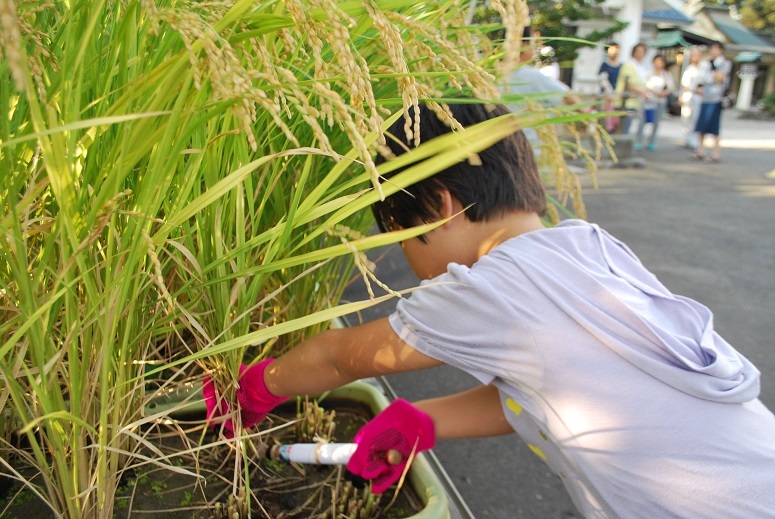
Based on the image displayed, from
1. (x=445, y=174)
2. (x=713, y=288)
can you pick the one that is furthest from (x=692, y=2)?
(x=445, y=174)

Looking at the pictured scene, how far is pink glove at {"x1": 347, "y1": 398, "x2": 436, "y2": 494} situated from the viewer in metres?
1.25

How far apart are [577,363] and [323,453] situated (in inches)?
20.2

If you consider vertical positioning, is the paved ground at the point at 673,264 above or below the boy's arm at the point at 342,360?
below

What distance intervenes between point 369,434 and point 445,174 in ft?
1.73

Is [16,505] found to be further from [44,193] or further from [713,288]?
[713,288]

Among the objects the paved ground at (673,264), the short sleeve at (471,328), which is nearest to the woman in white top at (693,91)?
the paved ground at (673,264)

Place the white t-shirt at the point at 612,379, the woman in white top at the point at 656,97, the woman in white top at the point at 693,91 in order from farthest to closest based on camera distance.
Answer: the woman in white top at the point at 656,97, the woman in white top at the point at 693,91, the white t-shirt at the point at 612,379

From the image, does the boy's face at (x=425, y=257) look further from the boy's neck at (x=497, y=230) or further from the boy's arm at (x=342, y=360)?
the boy's arm at (x=342, y=360)

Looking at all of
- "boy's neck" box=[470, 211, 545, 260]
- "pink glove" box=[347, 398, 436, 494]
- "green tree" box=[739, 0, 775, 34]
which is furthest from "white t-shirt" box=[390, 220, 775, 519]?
"green tree" box=[739, 0, 775, 34]

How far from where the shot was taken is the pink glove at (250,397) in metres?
1.20

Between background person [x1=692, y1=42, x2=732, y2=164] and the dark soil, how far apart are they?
8710 mm

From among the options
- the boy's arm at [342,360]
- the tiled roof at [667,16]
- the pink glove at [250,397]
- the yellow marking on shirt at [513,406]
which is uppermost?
the boy's arm at [342,360]

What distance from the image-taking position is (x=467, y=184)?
121cm

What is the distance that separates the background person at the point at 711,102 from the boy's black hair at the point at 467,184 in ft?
27.5
